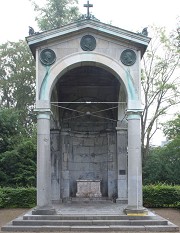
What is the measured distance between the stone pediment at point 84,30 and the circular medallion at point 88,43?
277 mm

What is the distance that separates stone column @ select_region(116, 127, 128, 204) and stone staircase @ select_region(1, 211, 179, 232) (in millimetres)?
5286

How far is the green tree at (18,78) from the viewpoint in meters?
34.5

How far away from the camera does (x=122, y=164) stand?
18.7 m

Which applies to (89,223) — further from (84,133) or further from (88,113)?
(84,133)

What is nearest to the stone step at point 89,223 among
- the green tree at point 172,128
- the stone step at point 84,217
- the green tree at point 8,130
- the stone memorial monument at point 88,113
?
the stone step at point 84,217

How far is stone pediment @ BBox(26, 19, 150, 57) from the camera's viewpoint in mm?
14531

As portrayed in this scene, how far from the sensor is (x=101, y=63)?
14.7m

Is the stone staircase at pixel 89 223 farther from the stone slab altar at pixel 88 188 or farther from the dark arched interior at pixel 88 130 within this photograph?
the dark arched interior at pixel 88 130

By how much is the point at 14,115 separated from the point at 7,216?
36.9 feet

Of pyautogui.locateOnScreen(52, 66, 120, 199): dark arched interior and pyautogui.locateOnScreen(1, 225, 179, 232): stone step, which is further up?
pyautogui.locateOnScreen(52, 66, 120, 199): dark arched interior

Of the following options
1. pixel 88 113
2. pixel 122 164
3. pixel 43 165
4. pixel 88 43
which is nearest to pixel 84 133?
pixel 88 113

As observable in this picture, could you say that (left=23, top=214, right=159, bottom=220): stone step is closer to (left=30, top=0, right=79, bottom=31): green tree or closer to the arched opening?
the arched opening

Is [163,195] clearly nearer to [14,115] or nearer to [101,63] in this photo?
[101,63]

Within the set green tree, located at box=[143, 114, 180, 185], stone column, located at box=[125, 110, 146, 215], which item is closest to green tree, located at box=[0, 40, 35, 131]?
green tree, located at box=[143, 114, 180, 185]
